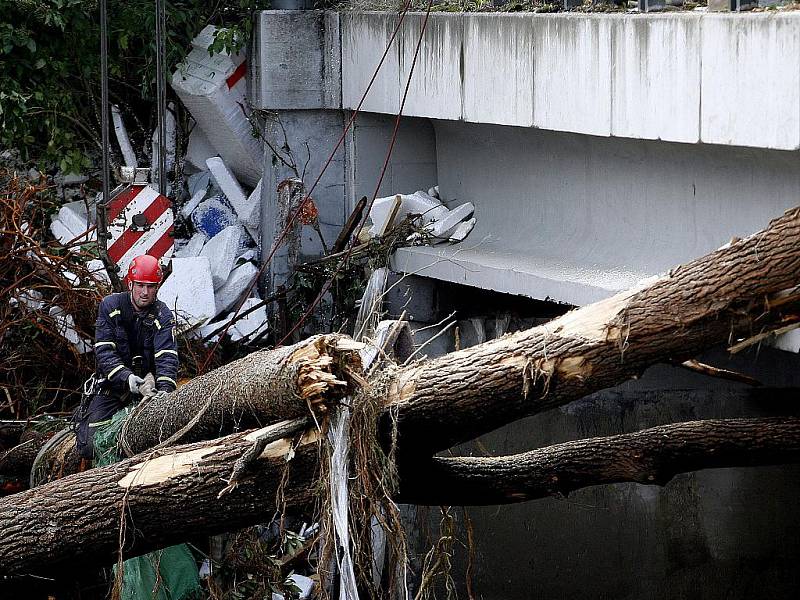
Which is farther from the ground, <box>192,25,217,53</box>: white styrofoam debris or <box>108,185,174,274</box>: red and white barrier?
<box>192,25,217,53</box>: white styrofoam debris

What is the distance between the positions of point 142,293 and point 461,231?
2.86 m

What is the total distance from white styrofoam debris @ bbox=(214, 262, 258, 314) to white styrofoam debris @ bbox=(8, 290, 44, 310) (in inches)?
61.5

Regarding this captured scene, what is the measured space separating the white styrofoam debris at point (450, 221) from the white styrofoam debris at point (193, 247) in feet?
8.66

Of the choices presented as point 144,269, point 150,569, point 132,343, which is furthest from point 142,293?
point 150,569

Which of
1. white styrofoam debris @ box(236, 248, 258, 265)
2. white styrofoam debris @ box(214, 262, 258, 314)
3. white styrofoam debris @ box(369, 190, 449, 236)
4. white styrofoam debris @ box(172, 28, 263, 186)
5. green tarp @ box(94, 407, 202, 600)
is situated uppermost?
white styrofoam debris @ box(172, 28, 263, 186)

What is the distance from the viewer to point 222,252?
10.8 metres

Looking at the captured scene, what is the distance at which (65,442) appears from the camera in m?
8.01

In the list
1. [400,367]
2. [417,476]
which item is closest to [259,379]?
[400,367]

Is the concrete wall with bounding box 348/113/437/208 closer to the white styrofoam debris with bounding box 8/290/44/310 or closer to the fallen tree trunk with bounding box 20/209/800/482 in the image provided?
the white styrofoam debris with bounding box 8/290/44/310

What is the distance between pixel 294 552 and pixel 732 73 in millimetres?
4742

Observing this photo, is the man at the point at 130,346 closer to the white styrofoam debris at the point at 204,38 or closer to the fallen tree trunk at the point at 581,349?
the fallen tree trunk at the point at 581,349

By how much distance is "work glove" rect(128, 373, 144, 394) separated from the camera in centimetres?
711

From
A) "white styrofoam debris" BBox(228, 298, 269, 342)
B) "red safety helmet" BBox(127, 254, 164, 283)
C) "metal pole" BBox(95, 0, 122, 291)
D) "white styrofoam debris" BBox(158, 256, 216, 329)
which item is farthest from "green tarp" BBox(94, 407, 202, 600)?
"white styrofoam debris" BBox(228, 298, 269, 342)

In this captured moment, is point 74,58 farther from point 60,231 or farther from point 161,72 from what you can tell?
point 60,231
